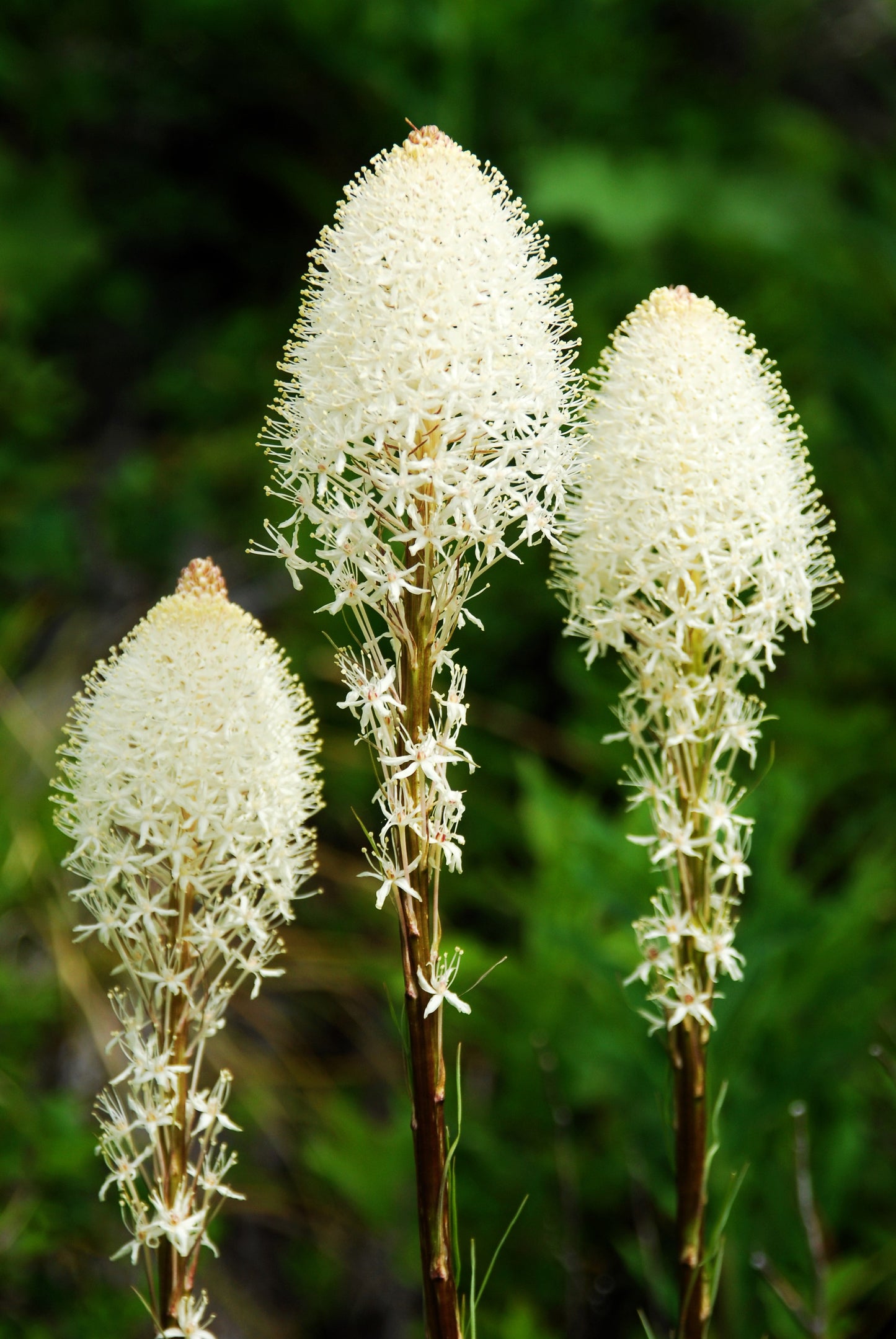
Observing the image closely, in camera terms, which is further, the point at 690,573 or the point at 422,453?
the point at 690,573

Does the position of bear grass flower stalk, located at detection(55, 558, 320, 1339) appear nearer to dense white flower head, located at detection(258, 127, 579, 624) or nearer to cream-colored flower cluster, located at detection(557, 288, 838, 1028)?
dense white flower head, located at detection(258, 127, 579, 624)

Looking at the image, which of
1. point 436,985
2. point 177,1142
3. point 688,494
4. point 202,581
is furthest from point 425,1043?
point 688,494

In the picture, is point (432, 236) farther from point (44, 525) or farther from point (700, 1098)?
point (44, 525)

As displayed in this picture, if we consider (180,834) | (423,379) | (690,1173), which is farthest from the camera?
(690,1173)

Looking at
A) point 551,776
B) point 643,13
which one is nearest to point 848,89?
point 643,13

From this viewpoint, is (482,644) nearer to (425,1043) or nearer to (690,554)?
(690,554)

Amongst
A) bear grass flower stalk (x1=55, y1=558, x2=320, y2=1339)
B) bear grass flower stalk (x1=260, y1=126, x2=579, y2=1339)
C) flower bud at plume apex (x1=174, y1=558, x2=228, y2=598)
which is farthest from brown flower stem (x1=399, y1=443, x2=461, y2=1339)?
flower bud at plume apex (x1=174, y1=558, x2=228, y2=598)

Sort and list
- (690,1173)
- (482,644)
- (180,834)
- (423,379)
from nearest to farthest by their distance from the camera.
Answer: (423,379)
(180,834)
(690,1173)
(482,644)
